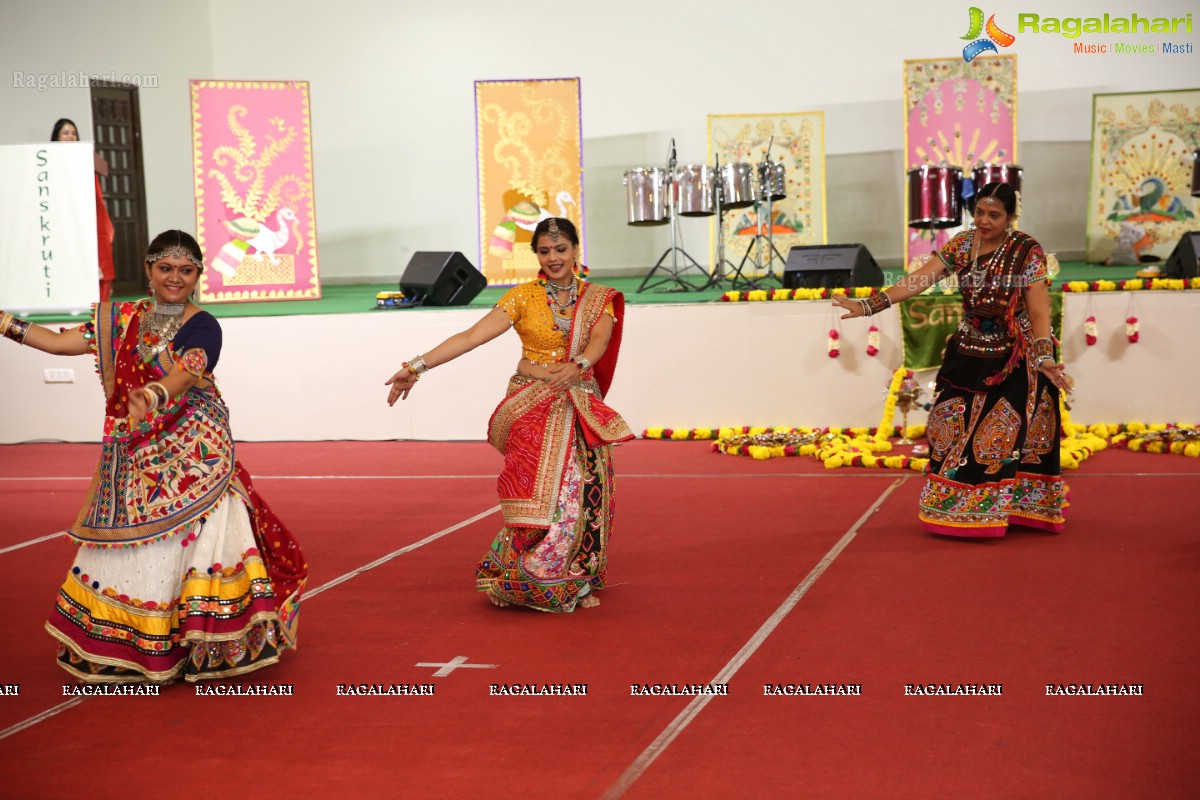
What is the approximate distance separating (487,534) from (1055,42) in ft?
24.7

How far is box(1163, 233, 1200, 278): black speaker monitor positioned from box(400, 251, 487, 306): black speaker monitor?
430 cm

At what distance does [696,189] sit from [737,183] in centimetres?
27

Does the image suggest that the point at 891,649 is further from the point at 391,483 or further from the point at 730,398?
the point at 730,398

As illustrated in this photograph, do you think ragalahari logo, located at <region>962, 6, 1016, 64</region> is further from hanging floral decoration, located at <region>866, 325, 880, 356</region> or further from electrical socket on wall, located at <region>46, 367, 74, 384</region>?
electrical socket on wall, located at <region>46, 367, 74, 384</region>

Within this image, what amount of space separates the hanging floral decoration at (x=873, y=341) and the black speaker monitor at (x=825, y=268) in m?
0.45

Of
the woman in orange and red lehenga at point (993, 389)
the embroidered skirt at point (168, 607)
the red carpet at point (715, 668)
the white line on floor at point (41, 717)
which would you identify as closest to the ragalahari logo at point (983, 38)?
the red carpet at point (715, 668)

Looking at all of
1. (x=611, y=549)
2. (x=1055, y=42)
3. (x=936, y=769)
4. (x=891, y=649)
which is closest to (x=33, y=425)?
(x=611, y=549)

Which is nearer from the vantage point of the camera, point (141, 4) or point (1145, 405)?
point (1145, 405)

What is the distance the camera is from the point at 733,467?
271 inches

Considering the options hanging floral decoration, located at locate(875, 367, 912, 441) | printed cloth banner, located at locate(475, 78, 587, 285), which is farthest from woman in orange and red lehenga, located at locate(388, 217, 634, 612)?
printed cloth banner, located at locate(475, 78, 587, 285)

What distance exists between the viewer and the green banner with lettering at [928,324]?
743 cm

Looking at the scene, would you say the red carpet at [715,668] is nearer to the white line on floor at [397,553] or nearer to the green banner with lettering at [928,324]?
the white line on floor at [397,553]

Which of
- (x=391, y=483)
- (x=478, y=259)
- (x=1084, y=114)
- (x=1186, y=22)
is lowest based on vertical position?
(x=391, y=483)

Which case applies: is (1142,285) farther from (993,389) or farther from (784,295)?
(993,389)
